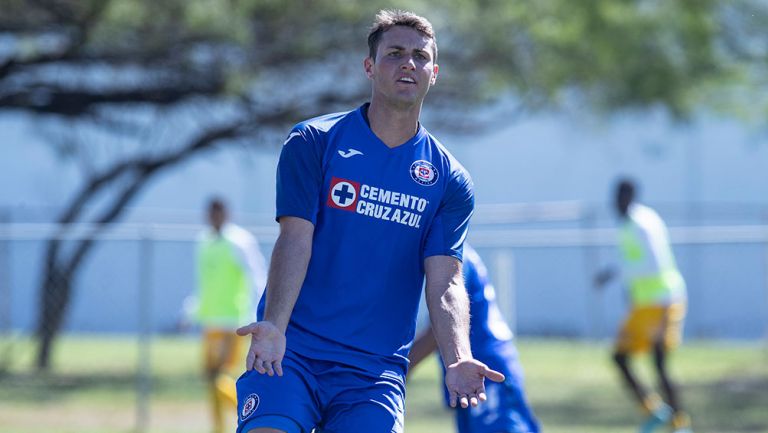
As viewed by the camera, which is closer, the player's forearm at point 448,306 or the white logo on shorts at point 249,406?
the white logo on shorts at point 249,406

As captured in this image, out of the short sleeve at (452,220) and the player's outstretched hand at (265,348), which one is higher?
the short sleeve at (452,220)

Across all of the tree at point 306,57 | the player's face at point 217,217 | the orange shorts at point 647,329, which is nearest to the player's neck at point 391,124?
the orange shorts at point 647,329

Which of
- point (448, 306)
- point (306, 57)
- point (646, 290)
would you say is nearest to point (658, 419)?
point (646, 290)

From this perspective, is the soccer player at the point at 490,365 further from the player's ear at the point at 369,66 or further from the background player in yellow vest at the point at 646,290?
the background player in yellow vest at the point at 646,290

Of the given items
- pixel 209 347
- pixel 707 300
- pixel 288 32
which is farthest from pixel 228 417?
pixel 707 300

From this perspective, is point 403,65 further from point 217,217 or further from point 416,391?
point 416,391

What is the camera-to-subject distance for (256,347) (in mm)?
4473

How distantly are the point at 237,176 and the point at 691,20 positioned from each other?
632 inches

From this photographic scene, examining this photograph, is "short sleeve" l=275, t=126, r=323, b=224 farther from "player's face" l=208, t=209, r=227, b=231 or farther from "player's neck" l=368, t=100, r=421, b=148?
"player's face" l=208, t=209, r=227, b=231

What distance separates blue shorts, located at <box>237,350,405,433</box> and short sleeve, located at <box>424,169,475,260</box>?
1.63 ft

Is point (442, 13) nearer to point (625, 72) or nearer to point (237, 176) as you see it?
point (625, 72)

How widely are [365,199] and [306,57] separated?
36.8 feet

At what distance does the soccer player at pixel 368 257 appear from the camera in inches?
186

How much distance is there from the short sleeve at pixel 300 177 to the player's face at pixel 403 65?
13.3 inches
